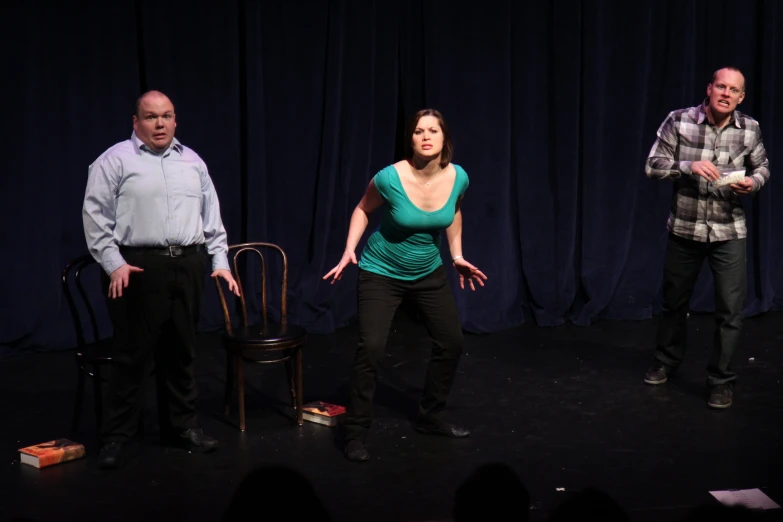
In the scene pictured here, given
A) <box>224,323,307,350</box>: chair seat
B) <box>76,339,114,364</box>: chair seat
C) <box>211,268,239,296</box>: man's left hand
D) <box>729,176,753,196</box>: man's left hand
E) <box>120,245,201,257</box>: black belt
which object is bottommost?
<box>76,339,114,364</box>: chair seat

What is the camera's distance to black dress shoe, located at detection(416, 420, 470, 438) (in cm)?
421

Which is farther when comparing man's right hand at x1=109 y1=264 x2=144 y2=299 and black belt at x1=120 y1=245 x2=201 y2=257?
black belt at x1=120 y1=245 x2=201 y2=257

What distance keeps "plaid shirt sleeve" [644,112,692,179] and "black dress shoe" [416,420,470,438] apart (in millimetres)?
1510

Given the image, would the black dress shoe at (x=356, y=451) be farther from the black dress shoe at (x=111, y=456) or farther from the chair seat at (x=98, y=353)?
the chair seat at (x=98, y=353)

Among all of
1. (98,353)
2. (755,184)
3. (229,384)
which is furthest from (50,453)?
(755,184)

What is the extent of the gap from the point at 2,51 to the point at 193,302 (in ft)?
7.74

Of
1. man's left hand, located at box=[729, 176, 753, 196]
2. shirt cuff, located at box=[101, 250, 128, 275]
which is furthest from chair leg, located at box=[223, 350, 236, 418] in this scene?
man's left hand, located at box=[729, 176, 753, 196]

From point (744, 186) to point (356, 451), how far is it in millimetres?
2078

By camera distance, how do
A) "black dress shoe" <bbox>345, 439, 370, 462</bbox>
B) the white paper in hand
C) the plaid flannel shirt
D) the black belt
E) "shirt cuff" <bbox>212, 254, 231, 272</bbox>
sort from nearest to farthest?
the black belt, "black dress shoe" <bbox>345, 439, 370, 462</bbox>, "shirt cuff" <bbox>212, 254, 231, 272</bbox>, the white paper in hand, the plaid flannel shirt

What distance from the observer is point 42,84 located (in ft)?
18.2

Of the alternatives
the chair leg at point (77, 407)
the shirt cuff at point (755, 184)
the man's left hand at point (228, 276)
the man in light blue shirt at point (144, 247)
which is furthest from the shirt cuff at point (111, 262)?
the shirt cuff at point (755, 184)

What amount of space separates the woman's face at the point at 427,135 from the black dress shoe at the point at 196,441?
146cm

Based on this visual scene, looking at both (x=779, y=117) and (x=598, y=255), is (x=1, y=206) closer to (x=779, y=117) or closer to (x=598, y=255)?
(x=598, y=255)

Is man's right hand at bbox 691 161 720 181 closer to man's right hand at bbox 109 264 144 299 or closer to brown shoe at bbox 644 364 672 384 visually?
brown shoe at bbox 644 364 672 384
